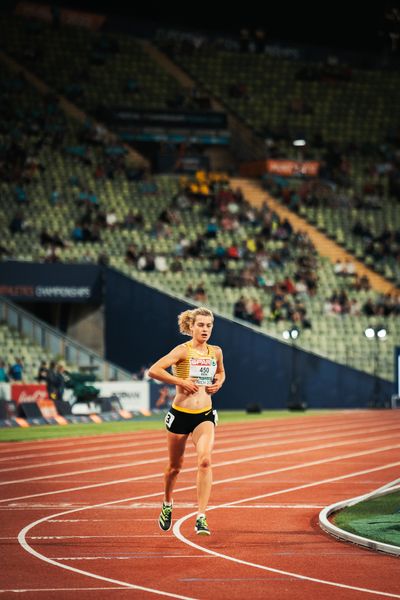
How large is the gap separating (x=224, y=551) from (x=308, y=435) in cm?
1727

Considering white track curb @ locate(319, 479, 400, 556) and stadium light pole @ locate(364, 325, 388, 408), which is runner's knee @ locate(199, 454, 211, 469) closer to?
white track curb @ locate(319, 479, 400, 556)

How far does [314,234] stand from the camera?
4866 cm

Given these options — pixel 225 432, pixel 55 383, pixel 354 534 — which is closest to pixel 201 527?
pixel 354 534

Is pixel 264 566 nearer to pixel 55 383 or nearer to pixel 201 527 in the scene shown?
pixel 201 527

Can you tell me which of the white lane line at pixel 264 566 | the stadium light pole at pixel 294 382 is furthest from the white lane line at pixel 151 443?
the stadium light pole at pixel 294 382

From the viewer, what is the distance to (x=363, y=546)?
11102 mm

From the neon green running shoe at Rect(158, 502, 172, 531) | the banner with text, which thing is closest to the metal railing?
the banner with text

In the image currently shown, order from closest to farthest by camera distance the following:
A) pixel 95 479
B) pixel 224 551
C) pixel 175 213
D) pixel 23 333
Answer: pixel 224 551
pixel 95 479
pixel 23 333
pixel 175 213

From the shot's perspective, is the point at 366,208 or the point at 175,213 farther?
the point at 366,208

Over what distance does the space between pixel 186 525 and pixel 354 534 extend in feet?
6.02

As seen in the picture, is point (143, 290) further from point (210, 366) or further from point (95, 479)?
point (210, 366)

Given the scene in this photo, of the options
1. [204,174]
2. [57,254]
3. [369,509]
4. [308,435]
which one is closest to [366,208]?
[204,174]

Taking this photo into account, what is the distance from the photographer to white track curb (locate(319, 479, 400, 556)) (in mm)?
10719

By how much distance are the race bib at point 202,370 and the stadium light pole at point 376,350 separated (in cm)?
2882
